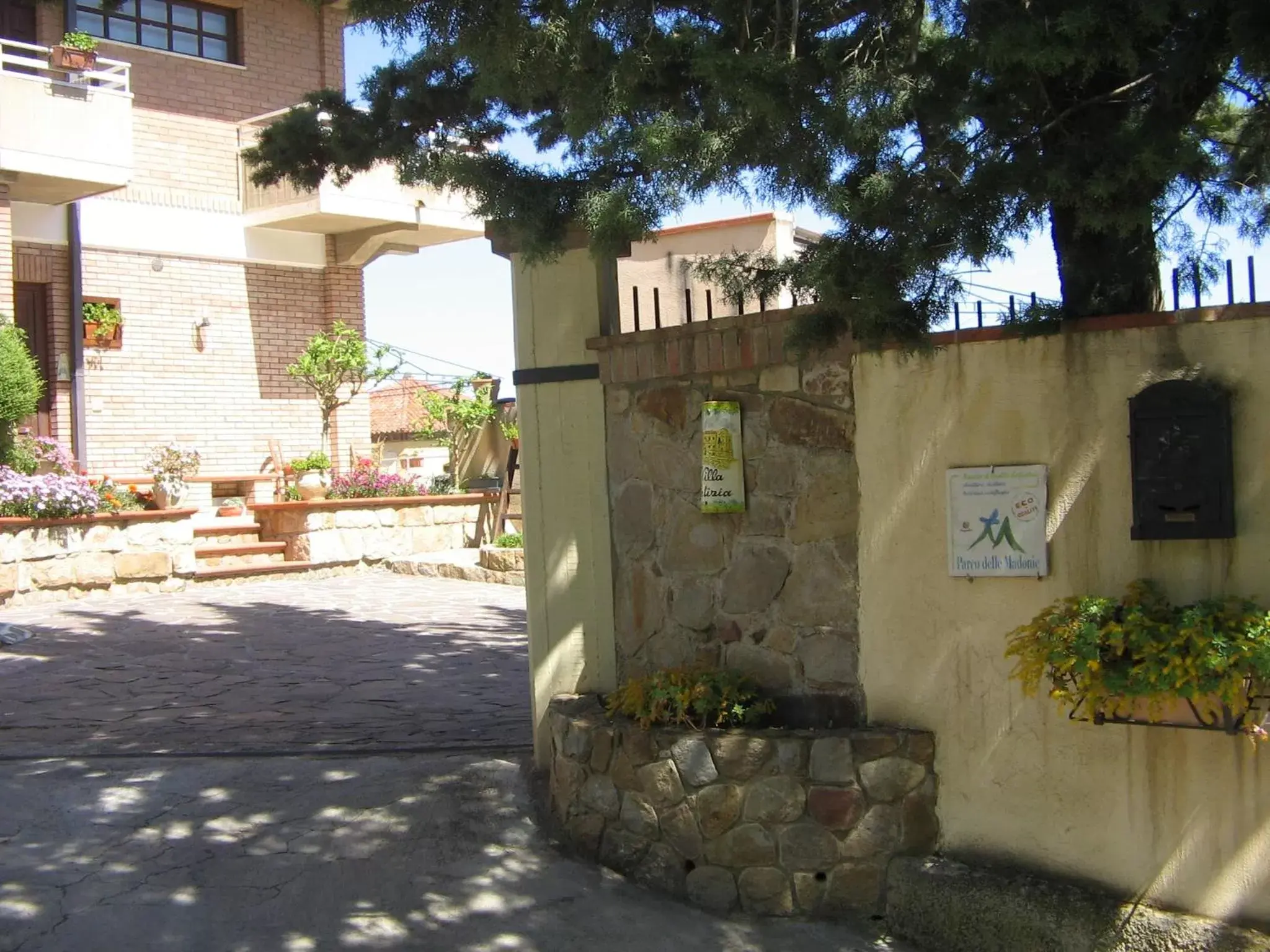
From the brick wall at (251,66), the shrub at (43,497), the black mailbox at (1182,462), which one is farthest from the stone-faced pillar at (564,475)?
the brick wall at (251,66)

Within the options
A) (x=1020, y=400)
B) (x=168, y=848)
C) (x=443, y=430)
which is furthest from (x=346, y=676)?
(x=443, y=430)

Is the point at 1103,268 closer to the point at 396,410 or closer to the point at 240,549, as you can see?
the point at 240,549

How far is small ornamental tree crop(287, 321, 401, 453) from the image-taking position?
17109 millimetres

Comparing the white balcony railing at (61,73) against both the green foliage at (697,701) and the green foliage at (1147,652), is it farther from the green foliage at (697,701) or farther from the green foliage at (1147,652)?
the green foliage at (1147,652)

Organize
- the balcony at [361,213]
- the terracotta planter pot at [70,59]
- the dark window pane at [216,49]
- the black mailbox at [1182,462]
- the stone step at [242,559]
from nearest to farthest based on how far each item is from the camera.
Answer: the black mailbox at [1182,462]
the stone step at [242,559]
the terracotta planter pot at [70,59]
the balcony at [361,213]
the dark window pane at [216,49]

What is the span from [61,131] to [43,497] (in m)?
4.72

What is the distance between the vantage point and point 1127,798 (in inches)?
173

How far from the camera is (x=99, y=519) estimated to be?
39.8ft

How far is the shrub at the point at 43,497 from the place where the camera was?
1178 cm

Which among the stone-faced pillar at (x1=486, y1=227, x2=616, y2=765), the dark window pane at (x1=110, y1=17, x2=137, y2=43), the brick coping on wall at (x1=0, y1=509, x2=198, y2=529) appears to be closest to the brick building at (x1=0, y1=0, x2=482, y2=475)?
the dark window pane at (x1=110, y1=17, x2=137, y2=43)

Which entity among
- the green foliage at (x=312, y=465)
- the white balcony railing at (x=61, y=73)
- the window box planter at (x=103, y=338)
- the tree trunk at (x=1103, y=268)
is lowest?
the green foliage at (x=312, y=465)

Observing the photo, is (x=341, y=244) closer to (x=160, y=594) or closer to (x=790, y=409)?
(x=160, y=594)

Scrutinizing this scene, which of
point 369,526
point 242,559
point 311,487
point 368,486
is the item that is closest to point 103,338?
point 311,487

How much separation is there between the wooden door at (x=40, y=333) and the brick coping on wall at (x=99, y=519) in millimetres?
3529
